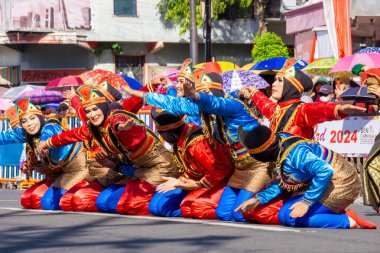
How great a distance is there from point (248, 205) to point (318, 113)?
132 cm

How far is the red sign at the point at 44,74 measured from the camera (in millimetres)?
38062

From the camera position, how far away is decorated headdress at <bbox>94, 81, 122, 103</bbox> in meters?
12.5

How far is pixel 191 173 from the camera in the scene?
39.7ft

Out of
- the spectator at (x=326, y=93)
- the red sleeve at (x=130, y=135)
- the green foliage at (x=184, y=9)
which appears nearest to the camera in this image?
the red sleeve at (x=130, y=135)

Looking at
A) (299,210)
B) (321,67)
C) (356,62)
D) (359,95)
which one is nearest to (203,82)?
(299,210)

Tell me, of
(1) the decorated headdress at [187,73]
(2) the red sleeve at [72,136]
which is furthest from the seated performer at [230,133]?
(2) the red sleeve at [72,136]

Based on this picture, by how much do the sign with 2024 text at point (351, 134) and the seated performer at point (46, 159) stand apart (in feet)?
12.0

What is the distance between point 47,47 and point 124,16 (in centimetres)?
304

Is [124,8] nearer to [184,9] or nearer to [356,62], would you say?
[184,9]

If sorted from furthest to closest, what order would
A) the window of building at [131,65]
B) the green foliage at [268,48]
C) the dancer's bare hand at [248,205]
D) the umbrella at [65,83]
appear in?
the window of building at [131,65] → the green foliage at [268,48] → the umbrella at [65,83] → the dancer's bare hand at [248,205]

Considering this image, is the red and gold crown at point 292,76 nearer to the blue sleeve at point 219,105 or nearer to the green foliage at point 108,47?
the blue sleeve at point 219,105

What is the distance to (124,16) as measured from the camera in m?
38.5

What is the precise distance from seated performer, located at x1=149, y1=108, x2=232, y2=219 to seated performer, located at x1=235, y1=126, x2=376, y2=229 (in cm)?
133


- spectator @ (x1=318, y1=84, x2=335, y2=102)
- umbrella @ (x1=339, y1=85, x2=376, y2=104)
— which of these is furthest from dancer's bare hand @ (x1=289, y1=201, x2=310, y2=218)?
spectator @ (x1=318, y1=84, x2=335, y2=102)
